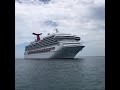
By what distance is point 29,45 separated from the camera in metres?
31.9

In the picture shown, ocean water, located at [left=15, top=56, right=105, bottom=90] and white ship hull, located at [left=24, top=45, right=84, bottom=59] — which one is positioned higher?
white ship hull, located at [left=24, top=45, right=84, bottom=59]

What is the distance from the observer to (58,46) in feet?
85.5

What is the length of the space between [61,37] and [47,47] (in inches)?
103

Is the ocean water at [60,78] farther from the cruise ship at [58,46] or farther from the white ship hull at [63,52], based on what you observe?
the cruise ship at [58,46]

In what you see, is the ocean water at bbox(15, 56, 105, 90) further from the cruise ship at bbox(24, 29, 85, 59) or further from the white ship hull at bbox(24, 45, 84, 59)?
the cruise ship at bbox(24, 29, 85, 59)

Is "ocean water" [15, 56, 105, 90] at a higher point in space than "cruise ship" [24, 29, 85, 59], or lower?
lower

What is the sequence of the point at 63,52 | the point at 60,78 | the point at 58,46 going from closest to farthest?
the point at 60,78, the point at 58,46, the point at 63,52

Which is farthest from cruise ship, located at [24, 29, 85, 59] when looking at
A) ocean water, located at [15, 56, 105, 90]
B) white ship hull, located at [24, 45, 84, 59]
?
ocean water, located at [15, 56, 105, 90]

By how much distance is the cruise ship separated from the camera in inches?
1033

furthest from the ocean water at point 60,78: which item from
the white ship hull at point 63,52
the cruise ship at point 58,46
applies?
the cruise ship at point 58,46

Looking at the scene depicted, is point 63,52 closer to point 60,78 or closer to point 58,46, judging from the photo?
point 58,46

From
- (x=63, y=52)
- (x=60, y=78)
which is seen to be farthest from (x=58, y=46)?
(x=60, y=78)

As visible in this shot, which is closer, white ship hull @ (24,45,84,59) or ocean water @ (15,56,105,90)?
ocean water @ (15,56,105,90)
